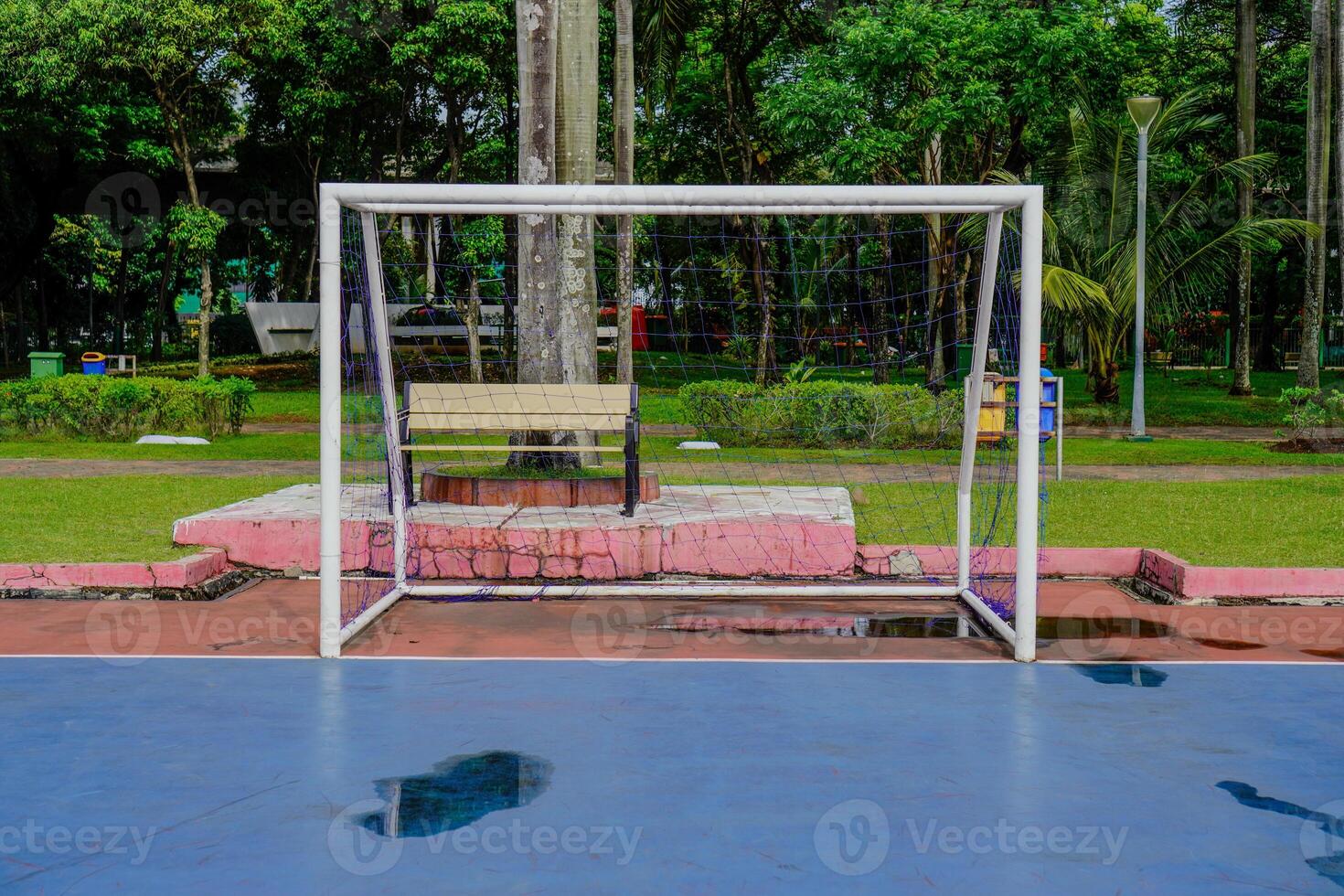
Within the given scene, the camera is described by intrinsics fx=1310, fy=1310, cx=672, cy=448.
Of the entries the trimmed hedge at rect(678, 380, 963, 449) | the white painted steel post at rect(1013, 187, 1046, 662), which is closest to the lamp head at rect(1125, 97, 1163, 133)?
the trimmed hedge at rect(678, 380, 963, 449)

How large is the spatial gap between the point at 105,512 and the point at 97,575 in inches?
96.1

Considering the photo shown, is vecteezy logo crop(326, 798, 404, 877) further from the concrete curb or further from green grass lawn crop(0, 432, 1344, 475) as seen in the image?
green grass lawn crop(0, 432, 1344, 475)

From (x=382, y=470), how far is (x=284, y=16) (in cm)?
1857

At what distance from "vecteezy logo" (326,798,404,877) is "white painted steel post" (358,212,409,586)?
13.5 ft

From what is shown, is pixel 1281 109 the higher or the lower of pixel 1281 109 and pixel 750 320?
the higher

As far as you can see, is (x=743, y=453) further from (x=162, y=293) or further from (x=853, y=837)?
(x=162, y=293)

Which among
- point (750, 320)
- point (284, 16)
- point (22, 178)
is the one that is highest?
point (284, 16)

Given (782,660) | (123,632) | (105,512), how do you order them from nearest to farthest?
(782,660)
(123,632)
(105,512)

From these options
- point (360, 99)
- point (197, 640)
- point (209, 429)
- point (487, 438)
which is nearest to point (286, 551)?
point (197, 640)

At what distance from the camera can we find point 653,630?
7477 mm

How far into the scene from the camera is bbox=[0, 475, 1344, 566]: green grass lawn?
9000 mm

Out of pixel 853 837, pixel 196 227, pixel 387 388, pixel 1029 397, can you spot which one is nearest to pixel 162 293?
pixel 196 227

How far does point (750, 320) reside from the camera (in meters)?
36.3

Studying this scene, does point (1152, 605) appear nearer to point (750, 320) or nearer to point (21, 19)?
point (21, 19)
